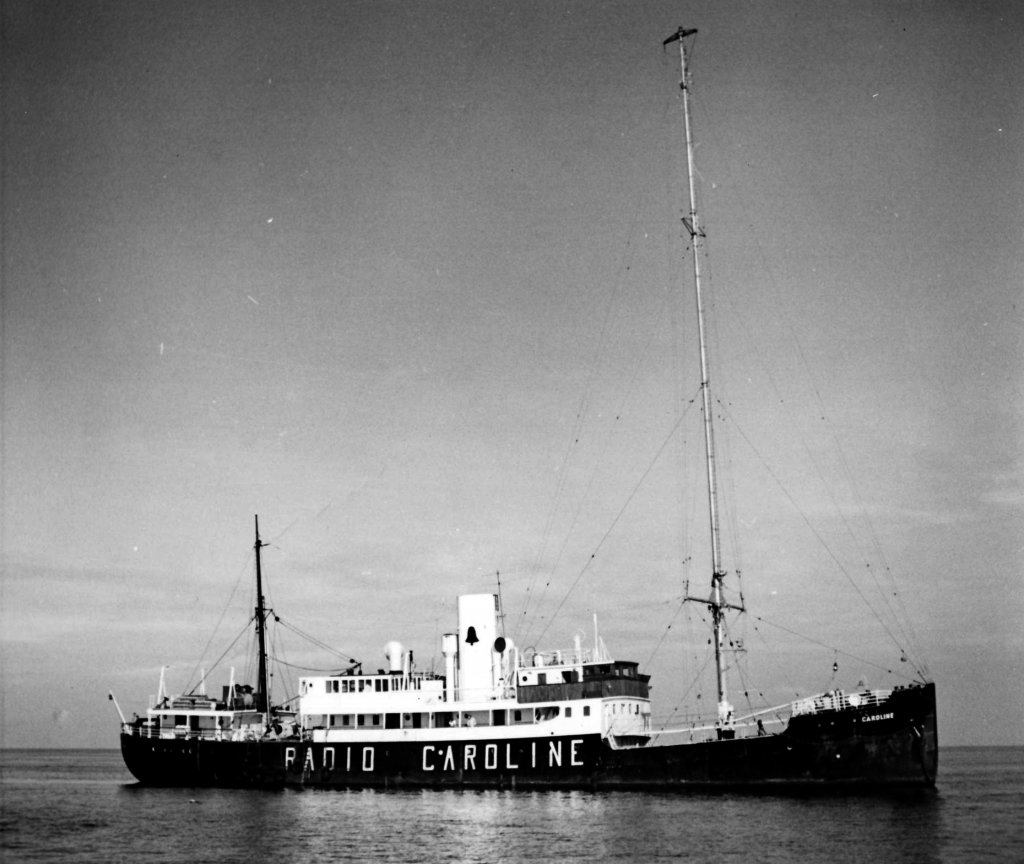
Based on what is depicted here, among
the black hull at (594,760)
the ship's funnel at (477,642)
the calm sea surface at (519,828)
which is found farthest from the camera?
the ship's funnel at (477,642)

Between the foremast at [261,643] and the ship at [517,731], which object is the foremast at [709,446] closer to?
the ship at [517,731]

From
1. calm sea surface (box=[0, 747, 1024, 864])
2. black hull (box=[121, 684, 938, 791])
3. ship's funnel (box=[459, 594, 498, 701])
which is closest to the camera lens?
calm sea surface (box=[0, 747, 1024, 864])

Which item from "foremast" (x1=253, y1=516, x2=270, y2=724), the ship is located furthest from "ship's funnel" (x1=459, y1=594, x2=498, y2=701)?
"foremast" (x1=253, y1=516, x2=270, y2=724)

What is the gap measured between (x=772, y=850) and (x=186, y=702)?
37.3 meters

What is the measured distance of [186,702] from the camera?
201ft

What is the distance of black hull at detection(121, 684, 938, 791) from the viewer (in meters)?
46.4

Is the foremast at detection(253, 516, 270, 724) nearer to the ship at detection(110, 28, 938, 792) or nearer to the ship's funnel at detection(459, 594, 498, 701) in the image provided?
the ship at detection(110, 28, 938, 792)

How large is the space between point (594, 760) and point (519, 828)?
1027 centimetres

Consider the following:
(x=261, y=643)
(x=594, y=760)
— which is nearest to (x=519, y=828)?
(x=594, y=760)

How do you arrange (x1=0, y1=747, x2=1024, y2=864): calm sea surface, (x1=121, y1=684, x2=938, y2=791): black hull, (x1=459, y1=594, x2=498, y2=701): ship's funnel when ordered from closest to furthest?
(x1=0, y1=747, x2=1024, y2=864): calm sea surface → (x1=121, y1=684, x2=938, y2=791): black hull → (x1=459, y1=594, x2=498, y2=701): ship's funnel

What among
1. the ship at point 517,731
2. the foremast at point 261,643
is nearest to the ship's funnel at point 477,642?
the ship at point 517,731

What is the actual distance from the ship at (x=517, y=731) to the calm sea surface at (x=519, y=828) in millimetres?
1287

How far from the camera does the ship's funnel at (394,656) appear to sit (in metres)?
57.0

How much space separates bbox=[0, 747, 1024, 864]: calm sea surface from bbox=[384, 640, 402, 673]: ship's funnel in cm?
652
